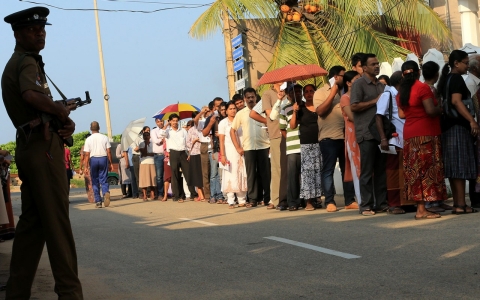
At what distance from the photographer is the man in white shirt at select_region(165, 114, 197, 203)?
20.9 metres

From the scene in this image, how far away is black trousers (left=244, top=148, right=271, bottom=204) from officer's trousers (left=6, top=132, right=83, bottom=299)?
10.3 m

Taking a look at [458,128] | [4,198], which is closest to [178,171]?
[458,128]

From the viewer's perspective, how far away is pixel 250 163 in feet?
53.6

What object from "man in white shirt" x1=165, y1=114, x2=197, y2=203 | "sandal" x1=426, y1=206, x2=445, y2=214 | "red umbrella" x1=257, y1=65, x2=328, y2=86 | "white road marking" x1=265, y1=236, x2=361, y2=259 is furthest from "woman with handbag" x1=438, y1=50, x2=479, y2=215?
"man in white shirt" x1=165, y1=114, x2=197, y2=203

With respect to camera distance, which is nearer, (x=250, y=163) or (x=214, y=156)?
(x=250, y=163)

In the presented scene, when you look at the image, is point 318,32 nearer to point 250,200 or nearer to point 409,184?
point 250,200

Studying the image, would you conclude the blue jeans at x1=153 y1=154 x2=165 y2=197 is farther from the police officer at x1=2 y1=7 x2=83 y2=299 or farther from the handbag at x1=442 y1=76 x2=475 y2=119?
the police officer at x1=2 y1=7 x2=83 y2=299

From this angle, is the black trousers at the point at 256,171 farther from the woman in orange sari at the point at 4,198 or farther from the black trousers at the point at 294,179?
the woman in orange sari at the point at 4,198

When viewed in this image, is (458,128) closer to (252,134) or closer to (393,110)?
(393,110)

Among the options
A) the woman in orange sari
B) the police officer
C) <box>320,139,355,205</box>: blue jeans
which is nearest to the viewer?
the police officer

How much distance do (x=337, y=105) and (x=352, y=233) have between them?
3.99m

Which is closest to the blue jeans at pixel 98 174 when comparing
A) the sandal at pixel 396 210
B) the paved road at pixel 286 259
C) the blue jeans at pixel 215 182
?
the blue jeans at pixel 215 182

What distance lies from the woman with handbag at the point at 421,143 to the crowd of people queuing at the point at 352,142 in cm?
1

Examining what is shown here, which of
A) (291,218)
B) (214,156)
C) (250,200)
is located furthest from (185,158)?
Result: (291,218)
